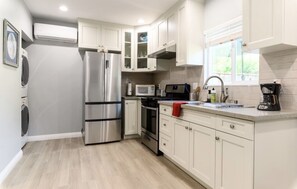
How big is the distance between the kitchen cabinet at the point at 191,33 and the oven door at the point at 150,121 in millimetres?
1005

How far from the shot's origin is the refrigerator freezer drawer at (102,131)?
358 centimetres

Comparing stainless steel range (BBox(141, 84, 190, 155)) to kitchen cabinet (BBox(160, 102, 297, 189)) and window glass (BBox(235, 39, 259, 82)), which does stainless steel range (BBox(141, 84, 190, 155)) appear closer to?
window glass (BBox(235, 39, 259, 82))

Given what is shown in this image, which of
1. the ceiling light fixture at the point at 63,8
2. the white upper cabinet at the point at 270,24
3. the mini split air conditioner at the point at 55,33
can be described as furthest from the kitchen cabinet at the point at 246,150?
the mini split air conditioner at the point at 55,33

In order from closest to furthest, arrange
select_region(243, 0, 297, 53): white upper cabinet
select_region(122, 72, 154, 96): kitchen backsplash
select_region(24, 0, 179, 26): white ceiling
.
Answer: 1. select_region(243, 0, 297, 53): white upper cabinet
2. select_region(24, 0, 179, 26): white ceiling
3. select_region(122, 72, 154, 96): kitchen backsplash

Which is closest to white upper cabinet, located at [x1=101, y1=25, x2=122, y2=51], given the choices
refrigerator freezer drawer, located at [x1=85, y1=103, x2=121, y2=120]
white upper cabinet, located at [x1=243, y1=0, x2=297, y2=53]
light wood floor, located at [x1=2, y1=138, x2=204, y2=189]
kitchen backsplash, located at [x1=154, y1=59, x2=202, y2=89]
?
kitchen backsplash, located at [x1=154, y1=59, x2=202, y2=89]

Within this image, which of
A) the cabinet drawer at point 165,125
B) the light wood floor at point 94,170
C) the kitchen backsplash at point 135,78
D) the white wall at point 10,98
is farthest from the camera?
the kitchen backsplash at point 135,78

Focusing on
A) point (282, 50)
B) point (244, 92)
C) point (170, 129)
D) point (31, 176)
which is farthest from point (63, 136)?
point (282, 50)

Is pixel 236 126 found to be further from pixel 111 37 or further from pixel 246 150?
pixel 111 37

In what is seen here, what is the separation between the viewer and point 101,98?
12.0 feet

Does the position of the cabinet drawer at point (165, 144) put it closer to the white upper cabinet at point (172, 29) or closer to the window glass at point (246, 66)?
the window glass at point (246, 66)

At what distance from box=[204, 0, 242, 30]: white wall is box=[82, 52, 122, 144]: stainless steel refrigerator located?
186cm

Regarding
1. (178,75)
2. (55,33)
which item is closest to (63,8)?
(55,33)

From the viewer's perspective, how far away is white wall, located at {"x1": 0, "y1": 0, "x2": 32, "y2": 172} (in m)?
2.23

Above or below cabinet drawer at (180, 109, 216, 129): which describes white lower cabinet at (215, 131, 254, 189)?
below
